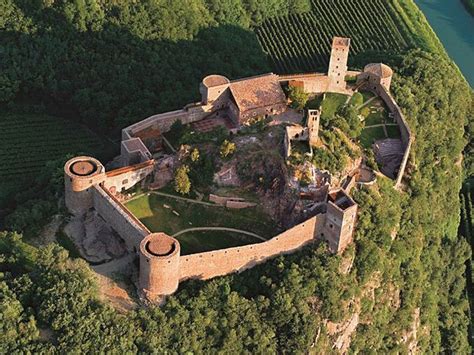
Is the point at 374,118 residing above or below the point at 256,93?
below

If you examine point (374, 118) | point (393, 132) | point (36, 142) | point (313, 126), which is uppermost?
point (313, 126)

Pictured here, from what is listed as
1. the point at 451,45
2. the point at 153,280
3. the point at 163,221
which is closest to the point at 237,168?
the point at 163,221

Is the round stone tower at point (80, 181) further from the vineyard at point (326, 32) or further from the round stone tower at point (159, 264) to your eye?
the vineyard at point (326, 32)

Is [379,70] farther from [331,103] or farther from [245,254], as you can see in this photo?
[245,254]


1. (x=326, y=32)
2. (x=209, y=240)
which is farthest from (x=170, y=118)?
(x=326, y=32)

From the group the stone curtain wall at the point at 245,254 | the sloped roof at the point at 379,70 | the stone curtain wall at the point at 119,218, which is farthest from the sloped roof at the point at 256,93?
the stone curtain wall at the point at 119,218

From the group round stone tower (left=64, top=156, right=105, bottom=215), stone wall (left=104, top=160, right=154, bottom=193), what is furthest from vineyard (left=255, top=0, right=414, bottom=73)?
round stone tower (left=64, top=156, right=105, bottom=215)

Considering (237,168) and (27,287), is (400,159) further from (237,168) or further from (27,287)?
(27,287)
